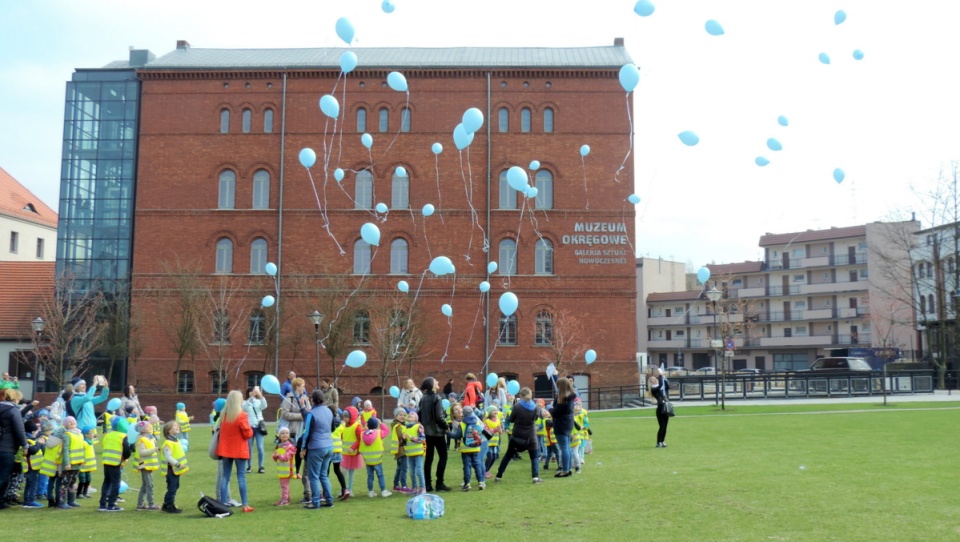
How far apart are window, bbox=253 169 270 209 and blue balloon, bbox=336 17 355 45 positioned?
26461mm

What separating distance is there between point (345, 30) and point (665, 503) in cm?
1195

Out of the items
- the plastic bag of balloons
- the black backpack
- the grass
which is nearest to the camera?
the grass

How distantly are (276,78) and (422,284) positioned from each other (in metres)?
13.7

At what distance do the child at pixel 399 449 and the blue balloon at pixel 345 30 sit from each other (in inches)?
348

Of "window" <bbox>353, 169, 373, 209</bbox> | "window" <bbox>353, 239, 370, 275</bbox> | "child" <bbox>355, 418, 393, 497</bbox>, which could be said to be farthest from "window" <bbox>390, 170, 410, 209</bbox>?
"child" <bbox>355, 418, 393, 497</bbox>

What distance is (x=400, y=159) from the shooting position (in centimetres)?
4225

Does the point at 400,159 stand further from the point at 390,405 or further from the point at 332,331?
the point at 390,405

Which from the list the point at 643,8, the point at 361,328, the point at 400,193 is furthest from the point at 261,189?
the point at 643,8

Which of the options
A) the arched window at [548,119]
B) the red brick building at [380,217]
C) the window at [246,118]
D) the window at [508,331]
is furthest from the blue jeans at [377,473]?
the window at [246,118]

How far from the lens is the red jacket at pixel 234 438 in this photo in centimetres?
1098

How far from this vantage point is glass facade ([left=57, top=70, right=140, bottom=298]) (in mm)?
42344

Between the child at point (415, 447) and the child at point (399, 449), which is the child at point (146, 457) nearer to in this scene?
the child at point (399, 449)

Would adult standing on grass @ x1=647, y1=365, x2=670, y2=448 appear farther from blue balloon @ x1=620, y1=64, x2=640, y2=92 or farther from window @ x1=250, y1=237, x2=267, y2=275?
window @ x1=250, y1=237, x2=267, y2=275

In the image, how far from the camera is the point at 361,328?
40.5 metres
